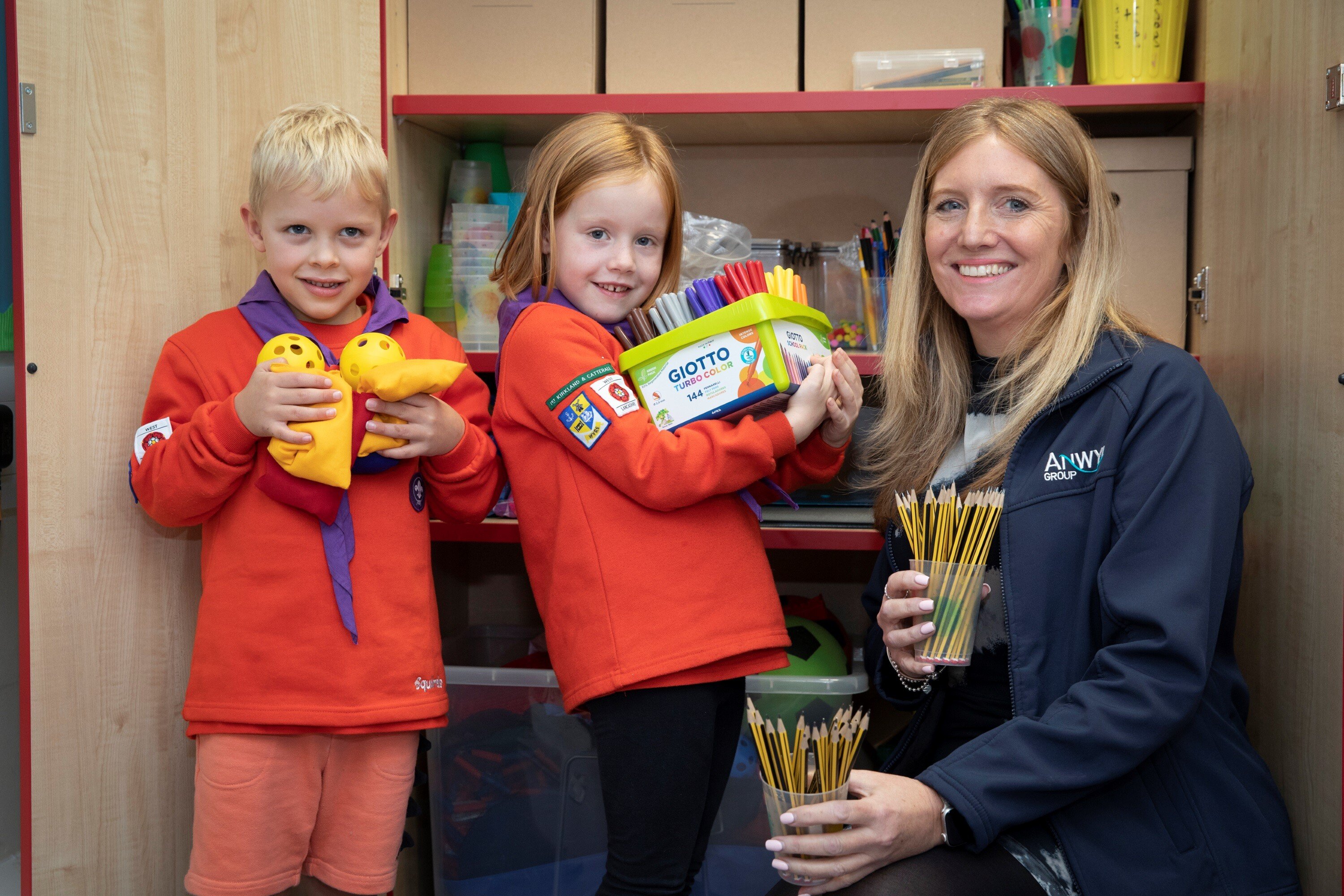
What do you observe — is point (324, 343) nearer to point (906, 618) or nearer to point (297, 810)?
point (297, 810)

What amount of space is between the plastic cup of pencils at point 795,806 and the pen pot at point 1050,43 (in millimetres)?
1446

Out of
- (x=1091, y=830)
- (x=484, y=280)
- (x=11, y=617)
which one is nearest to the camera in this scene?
(x=1091, y=830)

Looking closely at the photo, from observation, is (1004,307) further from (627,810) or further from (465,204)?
(465,204)

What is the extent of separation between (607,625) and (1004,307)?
0.69 meters

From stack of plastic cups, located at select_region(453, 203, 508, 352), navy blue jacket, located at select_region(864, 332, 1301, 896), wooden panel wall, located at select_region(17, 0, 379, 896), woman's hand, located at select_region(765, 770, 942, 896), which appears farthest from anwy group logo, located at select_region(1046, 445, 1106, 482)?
wooden panel wall, located at select_region(17, 0, 379, 896)

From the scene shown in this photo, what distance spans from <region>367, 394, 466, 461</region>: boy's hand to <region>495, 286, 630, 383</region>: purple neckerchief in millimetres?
128

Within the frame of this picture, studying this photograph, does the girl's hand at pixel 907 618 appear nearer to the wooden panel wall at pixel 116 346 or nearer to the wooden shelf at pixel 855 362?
the wooden shelf at pixel 855 362

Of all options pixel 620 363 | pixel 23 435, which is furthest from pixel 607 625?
pixel 23 435

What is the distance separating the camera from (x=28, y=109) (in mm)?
1308

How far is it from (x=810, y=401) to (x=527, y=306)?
43cm

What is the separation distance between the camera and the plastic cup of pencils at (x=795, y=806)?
1.09 meters

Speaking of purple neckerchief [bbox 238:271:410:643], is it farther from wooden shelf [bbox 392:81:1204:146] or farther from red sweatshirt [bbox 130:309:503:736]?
wooden shelf [bbox 392:81:1204:146]

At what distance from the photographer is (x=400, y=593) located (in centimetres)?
140

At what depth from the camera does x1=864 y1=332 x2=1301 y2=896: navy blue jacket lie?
3.67ft
